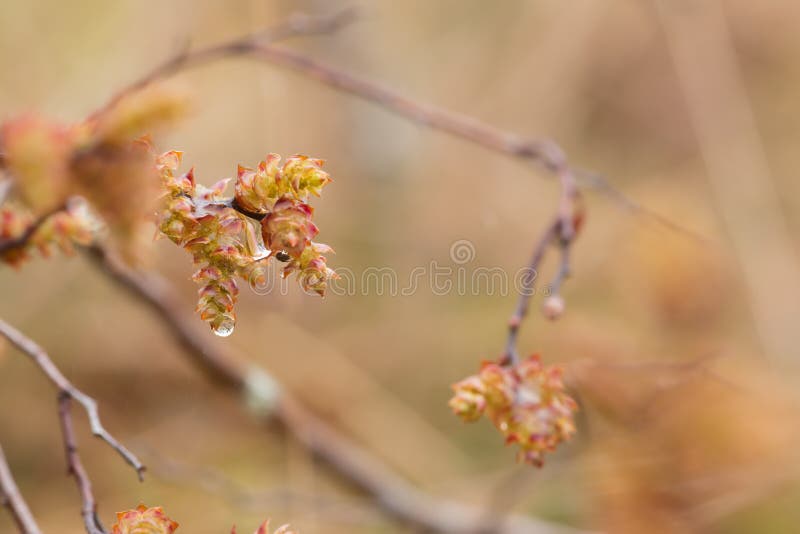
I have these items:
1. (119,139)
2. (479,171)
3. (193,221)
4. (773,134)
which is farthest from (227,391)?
(773,134)

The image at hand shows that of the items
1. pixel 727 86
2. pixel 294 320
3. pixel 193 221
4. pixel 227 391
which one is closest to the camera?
pixel 193 221

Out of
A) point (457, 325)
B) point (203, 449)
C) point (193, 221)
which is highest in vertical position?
point (457, 325)

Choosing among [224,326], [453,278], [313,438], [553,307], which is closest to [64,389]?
[224,326]

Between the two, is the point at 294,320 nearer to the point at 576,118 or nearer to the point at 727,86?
the point at 576,118

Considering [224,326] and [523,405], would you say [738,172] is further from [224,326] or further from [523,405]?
[224,326]

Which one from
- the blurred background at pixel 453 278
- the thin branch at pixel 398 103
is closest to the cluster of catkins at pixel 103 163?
the thin branch at pixel 398 103

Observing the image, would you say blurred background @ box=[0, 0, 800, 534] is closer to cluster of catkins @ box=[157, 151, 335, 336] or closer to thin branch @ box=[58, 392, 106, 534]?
thin branch @ box=[58, 392, 106, 534]

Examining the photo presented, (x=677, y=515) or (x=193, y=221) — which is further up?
(x=677, y=515)

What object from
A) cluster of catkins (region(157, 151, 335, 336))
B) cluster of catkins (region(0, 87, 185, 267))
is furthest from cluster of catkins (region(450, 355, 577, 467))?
cluster of catkins (region(0, 87, 185, 267))
